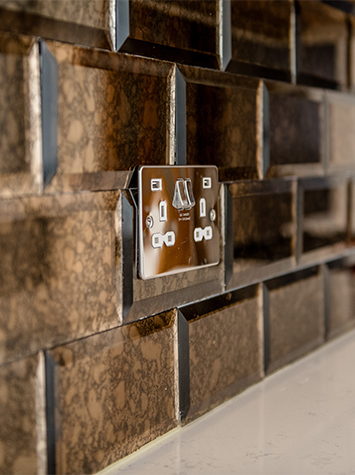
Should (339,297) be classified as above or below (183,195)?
below

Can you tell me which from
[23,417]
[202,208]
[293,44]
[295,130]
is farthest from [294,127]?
[23,417]

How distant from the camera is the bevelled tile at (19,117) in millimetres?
597

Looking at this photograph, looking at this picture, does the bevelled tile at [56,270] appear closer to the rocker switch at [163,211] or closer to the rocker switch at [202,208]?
the rocker switch at [163,211]

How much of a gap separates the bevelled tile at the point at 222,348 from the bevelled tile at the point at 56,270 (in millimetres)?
195

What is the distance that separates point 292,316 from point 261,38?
56 cm

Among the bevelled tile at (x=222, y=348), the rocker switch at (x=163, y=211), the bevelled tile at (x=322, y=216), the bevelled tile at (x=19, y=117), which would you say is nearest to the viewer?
the bevelled tile at (x=19, y=117)

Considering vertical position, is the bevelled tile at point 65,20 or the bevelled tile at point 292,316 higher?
the bevelled tile at point 65,20

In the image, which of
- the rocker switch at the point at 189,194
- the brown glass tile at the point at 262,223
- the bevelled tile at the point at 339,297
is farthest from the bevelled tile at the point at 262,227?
the bevelled tile at the point at 339,297

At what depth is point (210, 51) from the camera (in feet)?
3.02

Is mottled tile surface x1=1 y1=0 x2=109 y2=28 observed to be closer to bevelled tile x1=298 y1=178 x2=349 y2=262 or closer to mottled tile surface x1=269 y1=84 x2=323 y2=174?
mottled tile surface x1=269 y1=84 x2=323 y2=174

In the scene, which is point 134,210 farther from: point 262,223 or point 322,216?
point 322,216

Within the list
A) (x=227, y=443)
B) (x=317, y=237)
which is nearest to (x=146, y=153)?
(x=227, y=443)

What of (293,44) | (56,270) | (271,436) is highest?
(293,44)

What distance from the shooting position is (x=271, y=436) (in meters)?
0.85
